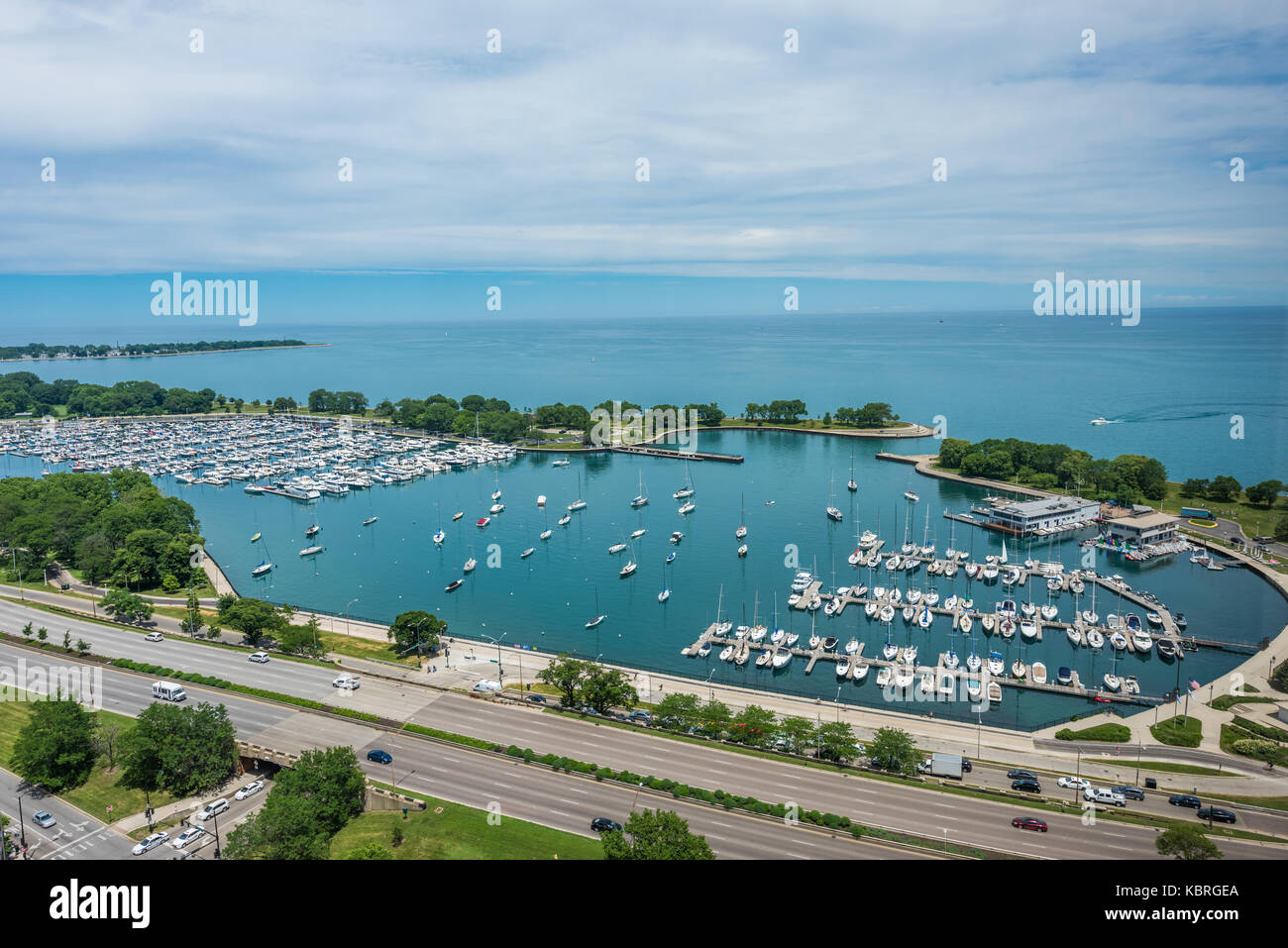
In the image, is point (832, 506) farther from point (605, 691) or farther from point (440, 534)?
point (605, 691)

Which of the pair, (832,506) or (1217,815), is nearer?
(1217,815)

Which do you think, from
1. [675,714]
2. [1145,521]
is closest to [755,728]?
[675,714]

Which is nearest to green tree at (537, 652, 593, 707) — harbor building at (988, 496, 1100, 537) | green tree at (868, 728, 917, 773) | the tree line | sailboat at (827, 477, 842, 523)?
green tree at (868, 728, 917, 773)

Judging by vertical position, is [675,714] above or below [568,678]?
below

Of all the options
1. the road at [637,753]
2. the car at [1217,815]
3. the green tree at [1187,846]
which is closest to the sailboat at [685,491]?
the road at [637,753]

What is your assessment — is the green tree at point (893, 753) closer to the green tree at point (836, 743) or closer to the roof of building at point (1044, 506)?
the green tree at point (836, 743)
